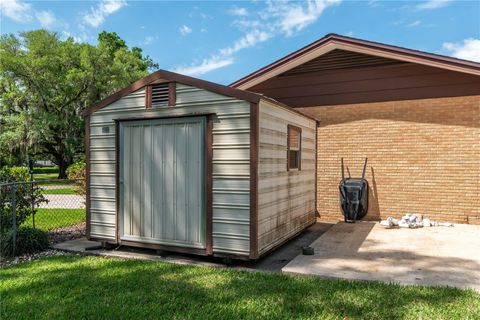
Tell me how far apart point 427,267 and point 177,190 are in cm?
343

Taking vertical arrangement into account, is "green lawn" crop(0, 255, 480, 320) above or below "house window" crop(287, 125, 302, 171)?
below

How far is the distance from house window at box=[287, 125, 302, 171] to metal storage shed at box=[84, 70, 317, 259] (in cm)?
6

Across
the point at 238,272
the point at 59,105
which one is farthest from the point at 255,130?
the point at 59,105

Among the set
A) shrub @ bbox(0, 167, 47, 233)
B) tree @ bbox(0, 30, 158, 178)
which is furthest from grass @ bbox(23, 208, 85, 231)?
tree @ bbox(0, 30, 158, 178)

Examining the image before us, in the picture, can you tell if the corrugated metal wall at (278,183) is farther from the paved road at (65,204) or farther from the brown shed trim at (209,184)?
the paved road at (65,204)

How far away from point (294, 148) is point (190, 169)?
85.9 inches

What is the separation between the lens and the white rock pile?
6.95 metres

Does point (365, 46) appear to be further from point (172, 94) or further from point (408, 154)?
point (172, 94)

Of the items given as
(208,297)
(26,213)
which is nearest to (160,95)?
(208,297)

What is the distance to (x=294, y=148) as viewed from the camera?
19.8 feet

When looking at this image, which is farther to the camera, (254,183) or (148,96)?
(148,96)

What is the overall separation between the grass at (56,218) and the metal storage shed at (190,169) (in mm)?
2669

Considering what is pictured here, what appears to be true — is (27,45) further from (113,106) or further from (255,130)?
(255,130)

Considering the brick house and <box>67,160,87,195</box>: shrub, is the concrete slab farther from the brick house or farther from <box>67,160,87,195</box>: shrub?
the brick house
